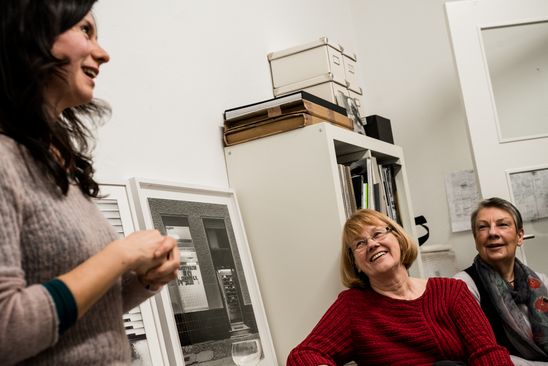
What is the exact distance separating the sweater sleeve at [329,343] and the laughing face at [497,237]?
0.85 metres

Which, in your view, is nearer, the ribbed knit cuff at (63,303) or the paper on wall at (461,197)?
the ribbed knit cuff at (63,303)

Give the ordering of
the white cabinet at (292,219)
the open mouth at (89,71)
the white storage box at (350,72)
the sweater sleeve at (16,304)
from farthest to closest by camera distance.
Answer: the white storage box at (350,72) → the white cabinet at (292,219) → the open mouth at (89,71) → the sweater sleeve at (16,304)

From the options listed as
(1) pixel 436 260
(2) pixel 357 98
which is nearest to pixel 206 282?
(2) pixel 357 98

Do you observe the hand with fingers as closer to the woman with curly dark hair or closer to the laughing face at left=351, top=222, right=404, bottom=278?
the woman with curly dark hair

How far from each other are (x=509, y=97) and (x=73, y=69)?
2409 millimetres

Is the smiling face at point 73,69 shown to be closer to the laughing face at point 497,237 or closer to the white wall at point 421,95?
the laughing face at point 497,237

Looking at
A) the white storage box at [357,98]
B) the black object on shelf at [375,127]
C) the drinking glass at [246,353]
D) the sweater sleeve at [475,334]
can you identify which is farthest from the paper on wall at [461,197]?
the drinking glass at [246,353]

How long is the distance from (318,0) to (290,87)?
93 centimetres

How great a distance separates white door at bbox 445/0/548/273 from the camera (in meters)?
2.87

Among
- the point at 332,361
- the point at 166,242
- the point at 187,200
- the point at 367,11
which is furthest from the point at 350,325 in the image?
the point at 367,11

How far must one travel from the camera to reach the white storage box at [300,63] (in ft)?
9.41

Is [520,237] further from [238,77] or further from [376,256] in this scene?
[238,77]

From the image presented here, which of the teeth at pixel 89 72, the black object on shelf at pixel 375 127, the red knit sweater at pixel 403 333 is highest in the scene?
the teeth at pixel 89 72

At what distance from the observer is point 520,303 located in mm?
2543
